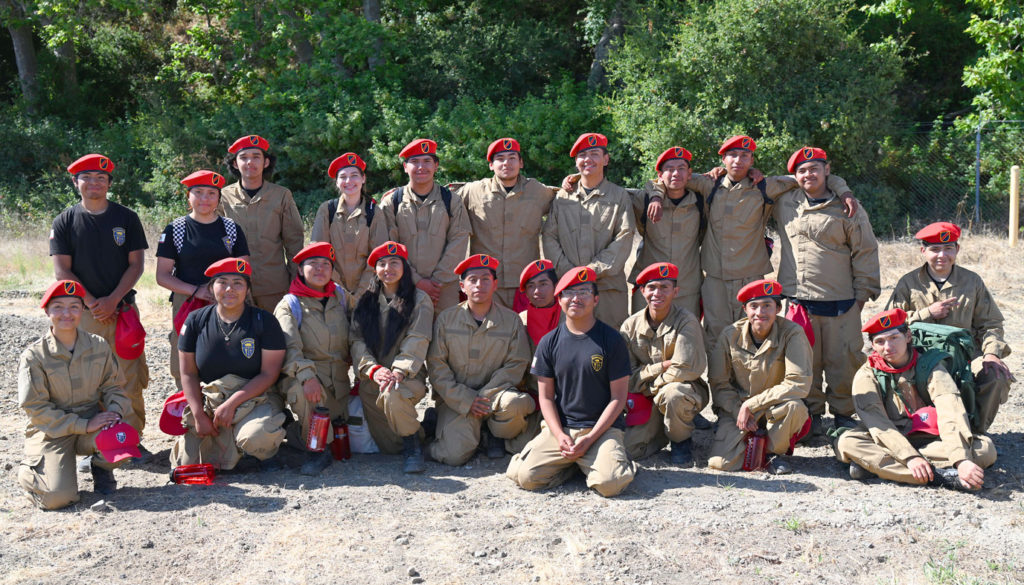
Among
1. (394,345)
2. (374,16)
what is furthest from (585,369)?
(374,16)

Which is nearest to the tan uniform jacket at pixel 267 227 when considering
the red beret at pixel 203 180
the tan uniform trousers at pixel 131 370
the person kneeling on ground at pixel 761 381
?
the red beret at pixel 203 180

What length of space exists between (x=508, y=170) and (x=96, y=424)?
3.34 m

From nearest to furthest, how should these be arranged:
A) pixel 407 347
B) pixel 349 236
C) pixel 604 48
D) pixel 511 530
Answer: pixel 511 530 < pixel 407 347 < pixel 349 236 < pixel 604 48

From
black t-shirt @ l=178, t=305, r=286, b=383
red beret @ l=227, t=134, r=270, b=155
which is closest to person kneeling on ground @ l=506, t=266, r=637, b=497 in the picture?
black t-shirt @ l=178, t=305, r=286, b=383

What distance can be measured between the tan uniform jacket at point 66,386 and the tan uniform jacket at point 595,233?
10.5 feet

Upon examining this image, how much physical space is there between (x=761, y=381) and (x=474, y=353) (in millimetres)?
1936

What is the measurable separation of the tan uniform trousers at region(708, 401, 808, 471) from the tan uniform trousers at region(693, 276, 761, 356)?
1.09 meters

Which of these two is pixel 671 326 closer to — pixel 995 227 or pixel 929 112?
pixel 995 227

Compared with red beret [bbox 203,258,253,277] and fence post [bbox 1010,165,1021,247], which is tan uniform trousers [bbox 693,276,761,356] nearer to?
red beret [bbox 203,258,253,277]

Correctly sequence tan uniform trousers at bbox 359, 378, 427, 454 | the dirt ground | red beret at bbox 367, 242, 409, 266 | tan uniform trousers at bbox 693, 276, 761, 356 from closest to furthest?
the dirt ground
tan uniform trousers at bbox 359, 378, 427, 454
red beret at bbox 367, 242, 409, 266
tan uniform trousers at bbox 693, 276, 761, 356

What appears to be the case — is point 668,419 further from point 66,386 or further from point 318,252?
point 66,386

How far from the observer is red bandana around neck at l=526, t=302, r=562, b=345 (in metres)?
6.64

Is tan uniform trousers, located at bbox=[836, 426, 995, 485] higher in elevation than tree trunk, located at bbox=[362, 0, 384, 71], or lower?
lower

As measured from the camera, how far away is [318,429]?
6.07 metres
